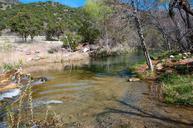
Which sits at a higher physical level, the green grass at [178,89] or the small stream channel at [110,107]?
the green grass at [178,89]

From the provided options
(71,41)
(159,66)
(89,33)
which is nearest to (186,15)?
(159,66)

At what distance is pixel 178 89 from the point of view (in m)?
12.6

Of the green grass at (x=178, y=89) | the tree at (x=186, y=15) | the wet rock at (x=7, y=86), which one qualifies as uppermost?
the tree at (x=186, y=15)

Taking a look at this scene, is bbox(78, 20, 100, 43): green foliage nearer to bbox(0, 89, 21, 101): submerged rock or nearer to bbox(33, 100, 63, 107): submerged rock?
bbox(0, 89, 21, 101): submerged rock

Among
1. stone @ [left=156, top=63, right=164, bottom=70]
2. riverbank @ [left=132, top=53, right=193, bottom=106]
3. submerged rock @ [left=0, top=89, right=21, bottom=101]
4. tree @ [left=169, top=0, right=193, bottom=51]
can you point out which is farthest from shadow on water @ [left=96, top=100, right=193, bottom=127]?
stone @ [left=156, top=63, right=164, bottom=70]

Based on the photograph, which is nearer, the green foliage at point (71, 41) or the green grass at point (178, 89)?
the green grass at point (178, 89)

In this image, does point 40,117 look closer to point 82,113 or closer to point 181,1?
point 82,113

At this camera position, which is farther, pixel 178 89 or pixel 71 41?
pixel 71 41

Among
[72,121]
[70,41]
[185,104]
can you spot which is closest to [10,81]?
[72,121]

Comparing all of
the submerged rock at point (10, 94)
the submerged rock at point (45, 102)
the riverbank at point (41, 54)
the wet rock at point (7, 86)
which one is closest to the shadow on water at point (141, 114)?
the submerged rock at point (45, 102)

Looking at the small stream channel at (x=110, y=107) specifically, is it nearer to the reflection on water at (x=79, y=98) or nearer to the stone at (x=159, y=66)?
the reflection on water at (x=79, y=98)

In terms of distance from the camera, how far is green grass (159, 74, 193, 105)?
37.2 feet

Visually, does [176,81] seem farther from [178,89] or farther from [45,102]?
[45,102]

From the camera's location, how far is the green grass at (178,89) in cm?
1135
